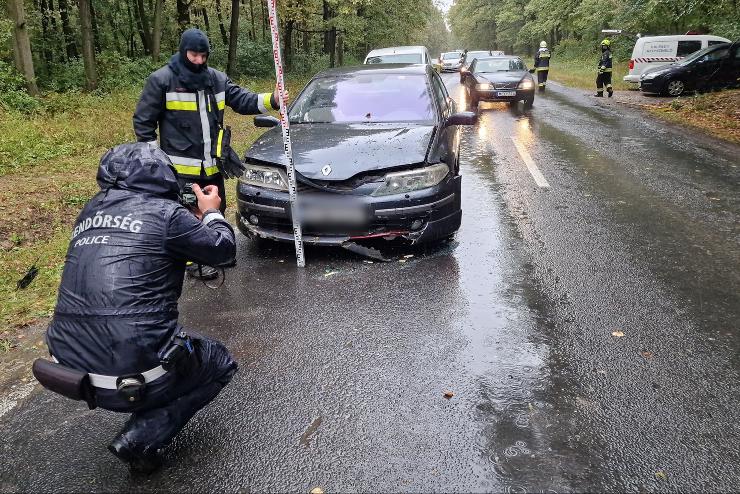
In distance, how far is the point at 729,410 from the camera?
287 centimetres

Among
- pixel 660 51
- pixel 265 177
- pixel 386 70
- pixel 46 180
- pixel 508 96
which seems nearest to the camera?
pixel 265 177

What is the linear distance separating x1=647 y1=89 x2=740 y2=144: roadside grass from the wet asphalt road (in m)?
7.15

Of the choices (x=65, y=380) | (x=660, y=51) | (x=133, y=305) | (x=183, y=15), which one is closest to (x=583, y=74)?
(x=660, y=51)

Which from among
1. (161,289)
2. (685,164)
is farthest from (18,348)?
(685,164)

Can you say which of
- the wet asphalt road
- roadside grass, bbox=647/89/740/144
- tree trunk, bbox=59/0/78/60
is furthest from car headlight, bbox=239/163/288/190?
tree trunk, bbox=59/0/78/60

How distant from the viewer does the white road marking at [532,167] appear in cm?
775

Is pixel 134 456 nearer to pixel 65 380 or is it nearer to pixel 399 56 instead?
pixel 65 380

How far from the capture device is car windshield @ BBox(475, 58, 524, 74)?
17.4 metres

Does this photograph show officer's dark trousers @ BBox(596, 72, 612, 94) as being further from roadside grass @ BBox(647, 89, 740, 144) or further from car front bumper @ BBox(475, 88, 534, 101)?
car front bumper @ BBox(475, 88, 534, 101)

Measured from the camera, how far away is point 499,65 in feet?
57.5

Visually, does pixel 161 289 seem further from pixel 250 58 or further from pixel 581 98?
pixel 250 58

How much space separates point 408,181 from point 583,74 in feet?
102

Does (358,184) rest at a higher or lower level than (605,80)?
lower

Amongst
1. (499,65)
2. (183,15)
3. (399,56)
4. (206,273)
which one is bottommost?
(206,273)
